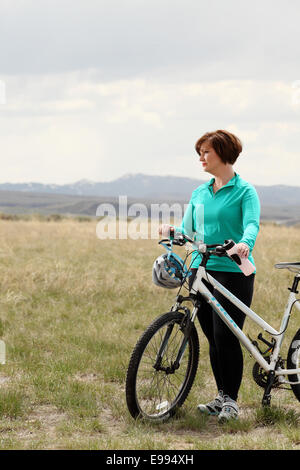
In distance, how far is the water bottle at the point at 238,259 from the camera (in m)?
4.44

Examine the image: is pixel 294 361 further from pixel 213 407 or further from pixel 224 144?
pixel 224 144

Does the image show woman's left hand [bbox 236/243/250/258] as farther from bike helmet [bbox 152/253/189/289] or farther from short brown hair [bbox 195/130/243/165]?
short brown hair [bbox 195/130/243/165]

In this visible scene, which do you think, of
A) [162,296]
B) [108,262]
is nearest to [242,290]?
[162,296]

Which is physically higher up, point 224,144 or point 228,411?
point 224,144

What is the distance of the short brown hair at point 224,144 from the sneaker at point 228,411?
1.94 metres

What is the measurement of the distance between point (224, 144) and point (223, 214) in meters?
0.54

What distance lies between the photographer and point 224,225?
15.8ft

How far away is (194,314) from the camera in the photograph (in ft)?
15.8

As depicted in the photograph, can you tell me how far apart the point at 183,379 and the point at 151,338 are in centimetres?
70

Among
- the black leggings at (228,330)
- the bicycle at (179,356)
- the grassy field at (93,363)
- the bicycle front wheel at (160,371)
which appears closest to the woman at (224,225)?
the black leggings at (228,330)

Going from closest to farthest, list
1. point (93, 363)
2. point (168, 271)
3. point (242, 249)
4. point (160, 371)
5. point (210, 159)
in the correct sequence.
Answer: point (242, 249) → point (168, 271) → point (210, 159) → point (160, 371) → point (93, 363)

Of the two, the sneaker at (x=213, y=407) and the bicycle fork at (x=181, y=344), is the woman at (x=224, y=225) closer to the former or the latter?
the sneaker at (x=213, y=407)

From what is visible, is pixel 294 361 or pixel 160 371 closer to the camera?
pixel 160 371

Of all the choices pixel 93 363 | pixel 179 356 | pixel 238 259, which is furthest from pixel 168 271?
pixel 93 363
